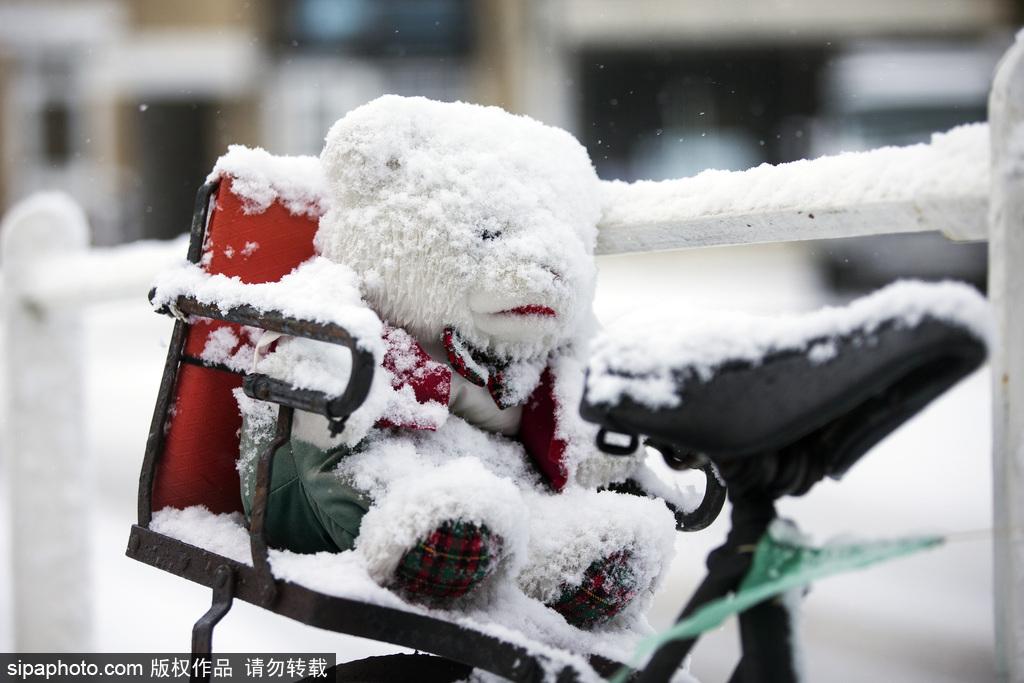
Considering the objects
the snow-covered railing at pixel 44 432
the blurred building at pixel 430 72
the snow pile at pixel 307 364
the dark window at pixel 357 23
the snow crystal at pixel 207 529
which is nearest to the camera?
the snow pile at pixel 307 364

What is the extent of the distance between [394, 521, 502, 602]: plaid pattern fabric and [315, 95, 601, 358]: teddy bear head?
26 centimetres

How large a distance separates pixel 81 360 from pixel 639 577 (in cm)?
186

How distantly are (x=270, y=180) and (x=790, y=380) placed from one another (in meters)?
0.73

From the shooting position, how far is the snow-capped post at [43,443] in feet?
7.86

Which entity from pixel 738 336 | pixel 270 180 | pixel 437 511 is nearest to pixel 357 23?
pixel 270 180

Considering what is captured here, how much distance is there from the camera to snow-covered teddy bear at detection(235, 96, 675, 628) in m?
1.10

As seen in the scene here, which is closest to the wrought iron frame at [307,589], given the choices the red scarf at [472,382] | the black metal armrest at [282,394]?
the black metal armrest at [282,394]

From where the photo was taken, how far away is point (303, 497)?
1170mm

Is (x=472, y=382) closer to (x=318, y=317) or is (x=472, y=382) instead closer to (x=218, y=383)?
(x=318, y=317)

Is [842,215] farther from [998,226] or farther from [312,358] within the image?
[312,358]

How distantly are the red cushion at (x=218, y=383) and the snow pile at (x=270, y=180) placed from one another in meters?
0.01

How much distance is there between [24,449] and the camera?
2.46m

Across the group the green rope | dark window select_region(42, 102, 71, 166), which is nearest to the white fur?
the green rope

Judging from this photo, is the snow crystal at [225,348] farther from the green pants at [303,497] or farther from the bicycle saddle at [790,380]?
the bicycle saddle at [790,380]
